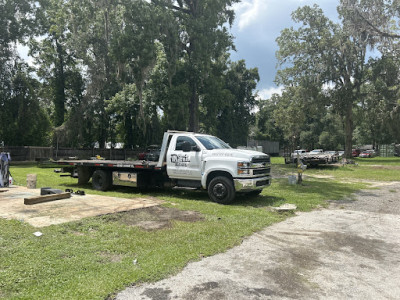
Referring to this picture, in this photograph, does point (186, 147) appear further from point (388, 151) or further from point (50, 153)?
point (388, 151)

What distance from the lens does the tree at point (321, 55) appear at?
30328mm

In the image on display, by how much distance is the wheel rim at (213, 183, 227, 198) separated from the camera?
31.9 feet

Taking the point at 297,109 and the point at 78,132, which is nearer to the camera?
the point at 297,109

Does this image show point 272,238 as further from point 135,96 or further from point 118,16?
point 135,96

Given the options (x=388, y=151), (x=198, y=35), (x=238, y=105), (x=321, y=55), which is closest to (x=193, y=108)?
(x=198, y=35)

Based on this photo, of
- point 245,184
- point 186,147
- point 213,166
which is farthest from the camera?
point 186,147

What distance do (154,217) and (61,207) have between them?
2.64 m

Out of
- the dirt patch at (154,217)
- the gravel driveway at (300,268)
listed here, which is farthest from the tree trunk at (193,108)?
the gravel driveway at (300,268)

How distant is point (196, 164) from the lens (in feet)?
33.9

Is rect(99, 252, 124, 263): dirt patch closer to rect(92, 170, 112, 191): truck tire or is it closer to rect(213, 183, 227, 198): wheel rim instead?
rect(213, 183, 227, 198): wheel rim

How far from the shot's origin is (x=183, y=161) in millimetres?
10562

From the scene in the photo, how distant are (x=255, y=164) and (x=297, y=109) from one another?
76.5 ft

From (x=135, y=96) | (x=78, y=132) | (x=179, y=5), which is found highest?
(x=179, y=5)

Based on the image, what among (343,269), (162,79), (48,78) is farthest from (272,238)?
(48,78)
